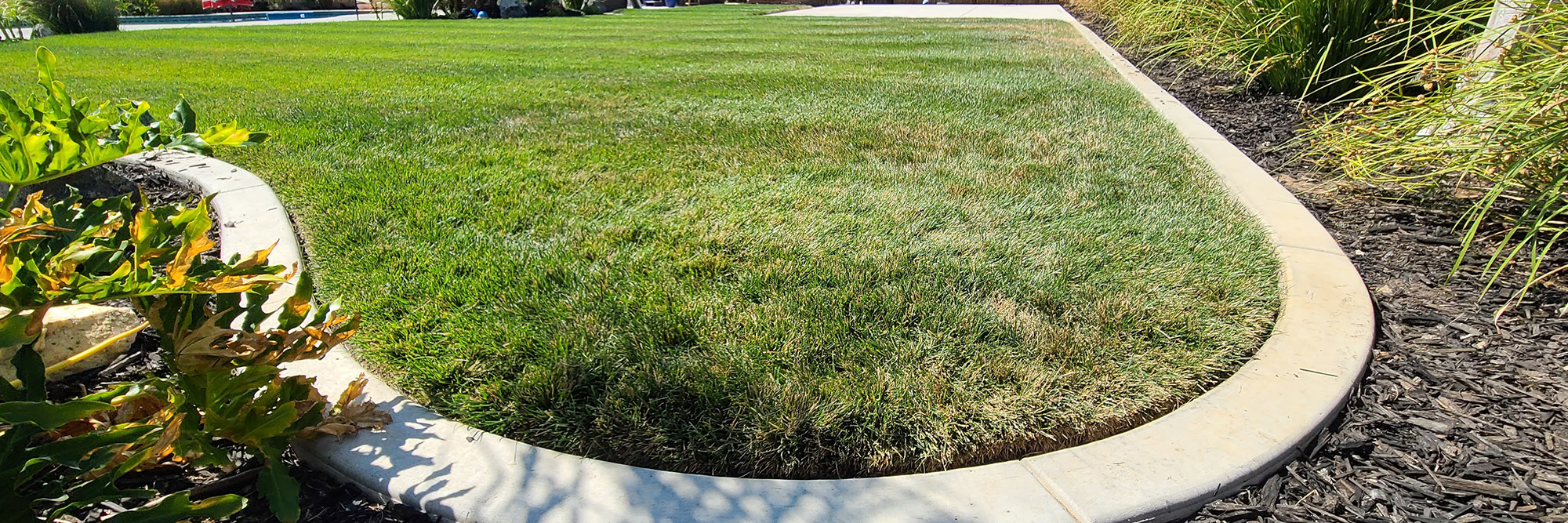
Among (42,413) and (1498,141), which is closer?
(42,413)

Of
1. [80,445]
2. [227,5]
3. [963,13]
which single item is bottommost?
[80,445]

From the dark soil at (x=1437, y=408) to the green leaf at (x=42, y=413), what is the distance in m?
2.22

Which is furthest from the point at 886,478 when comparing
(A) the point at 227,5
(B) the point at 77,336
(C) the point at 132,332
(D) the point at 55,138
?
(A) the point at 227,5

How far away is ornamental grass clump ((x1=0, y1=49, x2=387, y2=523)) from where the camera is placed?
1.48m

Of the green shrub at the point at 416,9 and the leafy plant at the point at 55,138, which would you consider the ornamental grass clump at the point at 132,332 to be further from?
the green shrub at the point at 416,9

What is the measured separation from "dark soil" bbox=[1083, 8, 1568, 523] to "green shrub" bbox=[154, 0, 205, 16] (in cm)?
3233

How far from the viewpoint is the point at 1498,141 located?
3.32m

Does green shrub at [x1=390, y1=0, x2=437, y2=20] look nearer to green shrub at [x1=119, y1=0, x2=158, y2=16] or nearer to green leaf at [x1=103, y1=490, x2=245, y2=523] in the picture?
green shrub at [x1=119, y1=0, x2=158, y2=16]

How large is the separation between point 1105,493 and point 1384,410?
1.09 metres

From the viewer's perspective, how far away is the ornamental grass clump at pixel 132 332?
4.84 ft

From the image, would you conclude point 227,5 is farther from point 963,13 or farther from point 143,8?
point 963,13

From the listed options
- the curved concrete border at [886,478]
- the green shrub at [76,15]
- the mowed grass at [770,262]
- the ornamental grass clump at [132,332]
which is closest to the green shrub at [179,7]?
the green shrub at [76,15]

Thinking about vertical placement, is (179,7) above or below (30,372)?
above

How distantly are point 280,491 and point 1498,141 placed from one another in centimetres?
430
